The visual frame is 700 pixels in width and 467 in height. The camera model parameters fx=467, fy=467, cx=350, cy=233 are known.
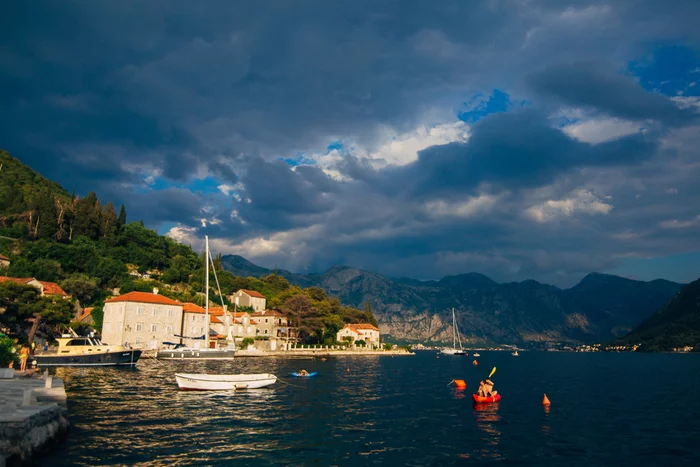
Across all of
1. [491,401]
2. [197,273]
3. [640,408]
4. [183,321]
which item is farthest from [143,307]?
[640,408]

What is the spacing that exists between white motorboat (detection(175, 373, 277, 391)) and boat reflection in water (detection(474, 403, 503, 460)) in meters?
20.4

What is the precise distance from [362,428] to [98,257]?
113899 millimetres

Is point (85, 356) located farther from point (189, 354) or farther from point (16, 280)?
point (16, 280)

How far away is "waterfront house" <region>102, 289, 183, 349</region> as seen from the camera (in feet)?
301

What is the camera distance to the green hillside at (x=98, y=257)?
109000 mm

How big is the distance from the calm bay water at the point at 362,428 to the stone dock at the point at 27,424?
871 mm

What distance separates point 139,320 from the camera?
9356cm

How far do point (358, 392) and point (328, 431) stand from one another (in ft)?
66.3

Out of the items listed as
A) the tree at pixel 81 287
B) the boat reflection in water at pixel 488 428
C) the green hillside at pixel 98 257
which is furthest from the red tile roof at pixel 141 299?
the boat reflection in water at pixel 488 428

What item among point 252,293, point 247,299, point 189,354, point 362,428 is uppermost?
point 252,293

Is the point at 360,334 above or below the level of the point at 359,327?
below

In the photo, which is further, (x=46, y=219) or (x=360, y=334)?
(x=360, y=334)

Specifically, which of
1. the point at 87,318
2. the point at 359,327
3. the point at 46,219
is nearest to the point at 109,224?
the point at 46,219

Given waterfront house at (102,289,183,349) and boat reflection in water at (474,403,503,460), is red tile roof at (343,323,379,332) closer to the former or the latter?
waterfront house at (102,289,183,349)
